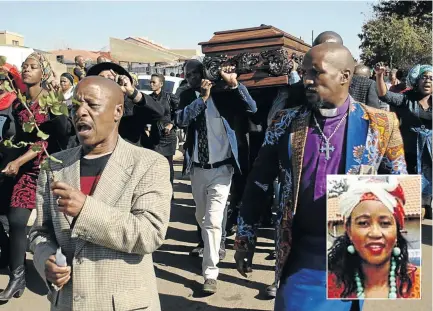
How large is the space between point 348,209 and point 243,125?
2991 mm

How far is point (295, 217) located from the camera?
2.55 m

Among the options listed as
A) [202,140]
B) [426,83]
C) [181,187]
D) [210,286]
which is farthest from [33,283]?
[181,187]

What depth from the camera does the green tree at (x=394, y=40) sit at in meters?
32.9

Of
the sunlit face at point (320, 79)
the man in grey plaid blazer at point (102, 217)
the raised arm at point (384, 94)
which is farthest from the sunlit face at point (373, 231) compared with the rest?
the raised arm at point (384, 94)

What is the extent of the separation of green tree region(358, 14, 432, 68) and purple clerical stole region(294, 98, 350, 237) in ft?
98.6

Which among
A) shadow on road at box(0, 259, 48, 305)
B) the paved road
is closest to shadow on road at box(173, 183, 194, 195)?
the paved road

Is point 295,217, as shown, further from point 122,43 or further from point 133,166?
point 122,43

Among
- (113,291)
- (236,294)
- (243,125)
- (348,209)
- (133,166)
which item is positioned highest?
(243,125)

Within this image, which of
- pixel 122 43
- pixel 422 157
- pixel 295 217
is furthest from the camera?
pixel 122 43

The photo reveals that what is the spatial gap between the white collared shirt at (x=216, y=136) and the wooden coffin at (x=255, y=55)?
44 centimetres

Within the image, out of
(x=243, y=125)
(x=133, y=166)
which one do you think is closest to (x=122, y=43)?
(x=243, y=125)

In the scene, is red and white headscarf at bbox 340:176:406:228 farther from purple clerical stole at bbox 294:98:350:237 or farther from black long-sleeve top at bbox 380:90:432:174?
black long-sleeve top at bbox 380:90:432:174

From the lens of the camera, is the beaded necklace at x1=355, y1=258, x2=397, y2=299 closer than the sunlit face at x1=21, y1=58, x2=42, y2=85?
Yes

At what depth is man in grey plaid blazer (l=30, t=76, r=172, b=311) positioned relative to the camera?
2129 millimetres
